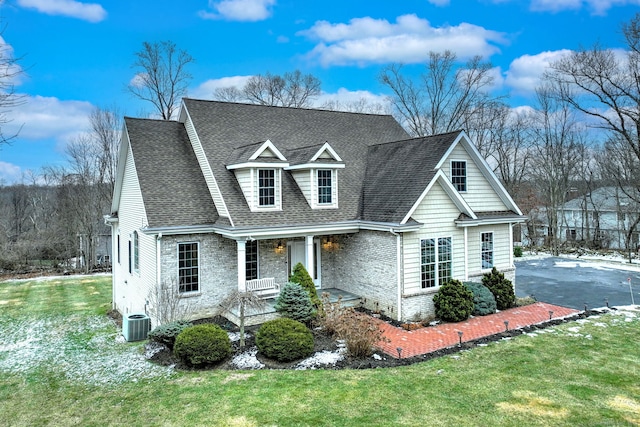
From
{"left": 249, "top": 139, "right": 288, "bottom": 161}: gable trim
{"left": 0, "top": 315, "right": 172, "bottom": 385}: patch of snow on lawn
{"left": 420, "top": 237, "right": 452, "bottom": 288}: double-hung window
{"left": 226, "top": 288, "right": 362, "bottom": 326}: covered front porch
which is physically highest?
{"left": 249, "top": 139, "right": 288, "bottom": 161}: gable trim

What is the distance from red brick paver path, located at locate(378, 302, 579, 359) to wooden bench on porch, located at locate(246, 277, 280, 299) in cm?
408

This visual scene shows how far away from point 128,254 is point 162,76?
783 inches

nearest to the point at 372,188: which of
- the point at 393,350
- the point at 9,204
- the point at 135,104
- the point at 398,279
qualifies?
the point at 398,279

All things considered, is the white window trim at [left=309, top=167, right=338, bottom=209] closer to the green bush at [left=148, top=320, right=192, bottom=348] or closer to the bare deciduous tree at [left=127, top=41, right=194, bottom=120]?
the green bush at [left=148, top=320, right=192, bottom=348]

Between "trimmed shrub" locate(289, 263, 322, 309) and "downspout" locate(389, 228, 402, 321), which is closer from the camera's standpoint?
"trimmed shrub" locate(289, 263, 322, 309)

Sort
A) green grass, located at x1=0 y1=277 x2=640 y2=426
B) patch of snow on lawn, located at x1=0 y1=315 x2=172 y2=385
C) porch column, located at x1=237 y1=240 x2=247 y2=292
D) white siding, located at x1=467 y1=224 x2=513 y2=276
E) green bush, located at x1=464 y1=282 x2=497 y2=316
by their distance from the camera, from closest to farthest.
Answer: green grass, located at x1=0 y1=277 x2=640 y2=426, patch of snow on lawn, located at x1=0 y1=315 x2=172 y2=385, porch column, located at x1=237 y1=240 x2=247 y2=292, green bush, located at x1=464 y1=282 x2=497 y2=316, white siding, located at x1=467 y1=224 x2=513 y2=276

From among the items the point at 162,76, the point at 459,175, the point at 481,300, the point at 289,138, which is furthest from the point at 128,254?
the point at 162,76

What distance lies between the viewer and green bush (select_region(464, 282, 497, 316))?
611 inches

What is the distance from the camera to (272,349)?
432 inches

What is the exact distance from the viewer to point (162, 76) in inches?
1283

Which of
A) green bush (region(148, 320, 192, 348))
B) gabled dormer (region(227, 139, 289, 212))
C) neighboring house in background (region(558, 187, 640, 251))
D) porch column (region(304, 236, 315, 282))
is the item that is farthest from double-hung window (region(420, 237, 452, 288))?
neighboring house in background (region(558, 187, 640, 251))

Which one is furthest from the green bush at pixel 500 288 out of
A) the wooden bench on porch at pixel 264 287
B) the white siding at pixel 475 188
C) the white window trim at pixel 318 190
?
the wooden bench on porch at pixel 264 287

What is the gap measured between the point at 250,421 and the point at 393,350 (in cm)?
523

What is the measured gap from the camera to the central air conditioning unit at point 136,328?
13.5m
